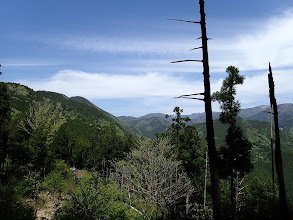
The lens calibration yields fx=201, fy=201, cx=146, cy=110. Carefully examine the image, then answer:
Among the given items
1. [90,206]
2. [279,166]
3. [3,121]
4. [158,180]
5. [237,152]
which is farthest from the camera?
[3,121]

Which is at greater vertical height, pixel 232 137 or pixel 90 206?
pixel 232 137

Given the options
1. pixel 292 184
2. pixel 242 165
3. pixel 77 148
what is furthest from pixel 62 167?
pixel 292 184

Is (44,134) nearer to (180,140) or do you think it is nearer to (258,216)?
(180,140)

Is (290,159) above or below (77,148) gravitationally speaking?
below

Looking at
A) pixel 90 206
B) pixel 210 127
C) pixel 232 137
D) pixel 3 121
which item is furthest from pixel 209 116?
pixel 3 121

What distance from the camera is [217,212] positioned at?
685cm

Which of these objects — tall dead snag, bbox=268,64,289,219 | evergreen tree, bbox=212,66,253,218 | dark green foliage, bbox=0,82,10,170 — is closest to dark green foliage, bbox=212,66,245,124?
evergreen tree, bbox=212,66,253,218

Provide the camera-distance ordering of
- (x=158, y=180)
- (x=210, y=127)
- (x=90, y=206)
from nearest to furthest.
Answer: (x=210, y=127), (x=90, y=206), (x=158, y=180)

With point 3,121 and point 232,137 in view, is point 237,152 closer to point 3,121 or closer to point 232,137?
point 232,137

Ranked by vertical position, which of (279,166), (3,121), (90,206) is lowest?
(90,206)

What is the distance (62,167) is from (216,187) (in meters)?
39.0

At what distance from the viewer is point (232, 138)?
19234 mm

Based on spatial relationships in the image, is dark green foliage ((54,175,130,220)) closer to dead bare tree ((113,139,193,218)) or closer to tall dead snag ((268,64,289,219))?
dead bare tree ((113,139,193,218))

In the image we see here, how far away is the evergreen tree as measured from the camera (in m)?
19.0
